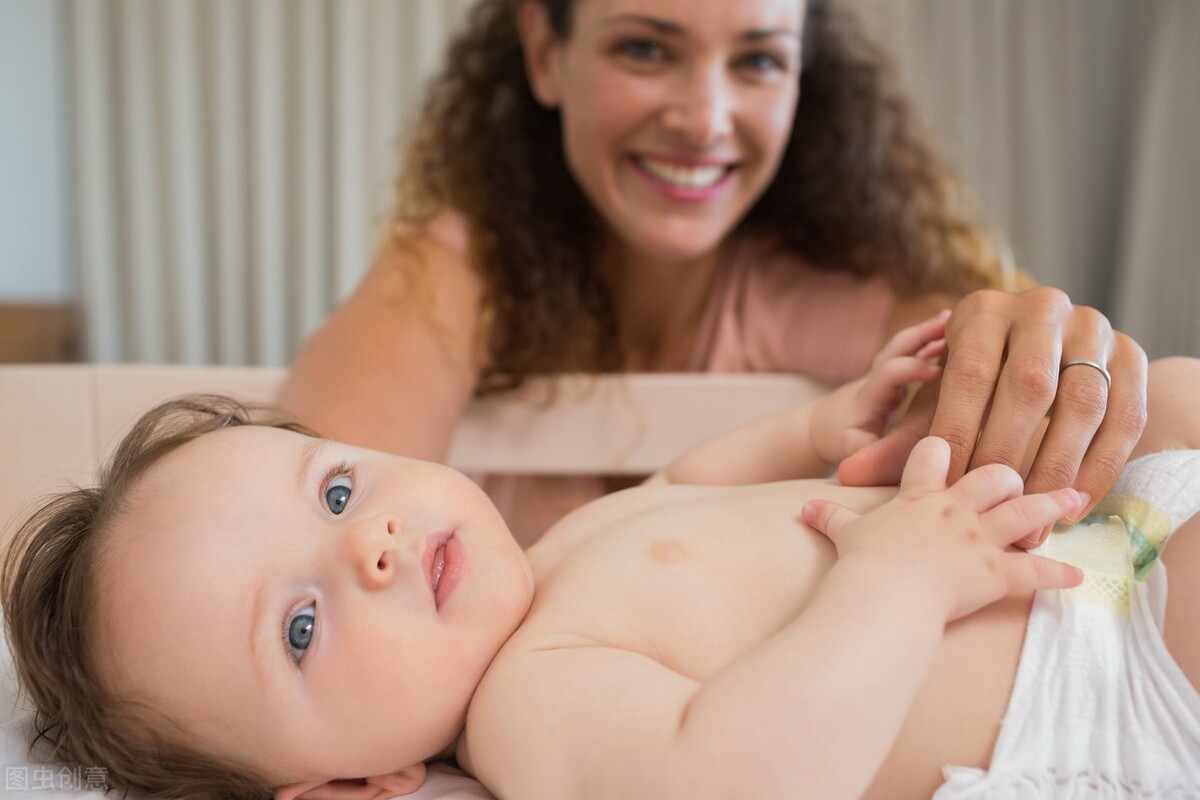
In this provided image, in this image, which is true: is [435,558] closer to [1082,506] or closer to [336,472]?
[336,472]

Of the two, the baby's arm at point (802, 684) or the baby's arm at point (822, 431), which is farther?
the baby's arm at point (822, 431)

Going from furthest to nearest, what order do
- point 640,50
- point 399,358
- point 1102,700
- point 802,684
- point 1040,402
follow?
1. point 640,50
2. point 399,358
3. point 1040,402
4. point 1102,700
5. point 802,684

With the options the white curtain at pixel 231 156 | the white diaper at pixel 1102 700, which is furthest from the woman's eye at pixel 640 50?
the white curtain at pixel 231 156

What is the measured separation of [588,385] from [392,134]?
2.27m

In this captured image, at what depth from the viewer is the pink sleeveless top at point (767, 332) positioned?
1.71m

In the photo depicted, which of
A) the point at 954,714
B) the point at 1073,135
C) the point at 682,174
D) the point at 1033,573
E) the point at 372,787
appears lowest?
the point at 372,787

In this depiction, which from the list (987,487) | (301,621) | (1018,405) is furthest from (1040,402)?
(301,621)

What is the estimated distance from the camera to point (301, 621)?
0.84 meters

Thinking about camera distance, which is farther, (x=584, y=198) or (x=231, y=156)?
(x=231, y=156)

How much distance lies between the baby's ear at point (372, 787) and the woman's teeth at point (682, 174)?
1052mm

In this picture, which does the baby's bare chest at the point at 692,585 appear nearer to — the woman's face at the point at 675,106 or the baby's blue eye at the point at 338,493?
the baby's blue eye at the point at 338,493

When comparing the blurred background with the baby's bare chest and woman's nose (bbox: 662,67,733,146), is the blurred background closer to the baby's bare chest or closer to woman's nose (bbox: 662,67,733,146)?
woman's nose (bbox: 662,67,733,146)

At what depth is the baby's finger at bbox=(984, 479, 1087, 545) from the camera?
77 cm

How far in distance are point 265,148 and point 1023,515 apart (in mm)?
3408
